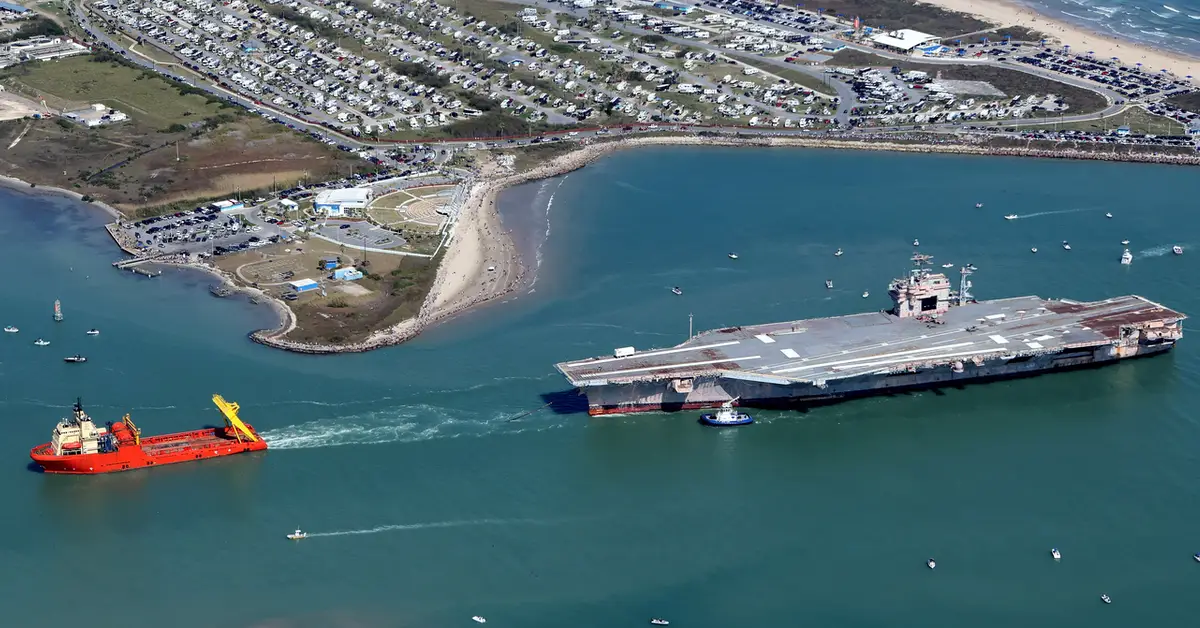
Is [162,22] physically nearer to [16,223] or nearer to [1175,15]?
[16,223]


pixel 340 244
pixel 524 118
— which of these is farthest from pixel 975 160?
pixel 340 244

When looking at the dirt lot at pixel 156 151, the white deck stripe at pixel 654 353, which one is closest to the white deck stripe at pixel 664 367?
the white deck stripe at pixel 654 353

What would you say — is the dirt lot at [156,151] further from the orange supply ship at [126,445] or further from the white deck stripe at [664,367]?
the white deck stripe at [664,367]

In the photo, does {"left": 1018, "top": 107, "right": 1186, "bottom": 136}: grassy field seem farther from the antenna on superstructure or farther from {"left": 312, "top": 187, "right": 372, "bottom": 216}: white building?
{"left": 312, "top": 187, "right": 372, "bottom": 216}: white building

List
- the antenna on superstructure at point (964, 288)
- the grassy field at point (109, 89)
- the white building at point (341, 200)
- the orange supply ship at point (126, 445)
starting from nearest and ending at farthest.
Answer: the orange supply ship at point (126, 445), the antenna on superstructure at point (964, 288), the white building at point (341, 200), the grassy field at point (109, 89)

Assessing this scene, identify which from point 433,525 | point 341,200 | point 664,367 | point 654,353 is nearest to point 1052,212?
point 654,353

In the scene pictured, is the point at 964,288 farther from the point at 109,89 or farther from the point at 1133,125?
the point at 109,89
